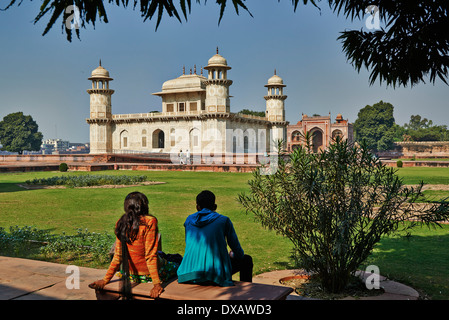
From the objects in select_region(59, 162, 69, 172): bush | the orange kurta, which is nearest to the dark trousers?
the orange kurta

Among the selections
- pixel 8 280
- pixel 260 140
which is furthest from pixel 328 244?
pixel 260 140

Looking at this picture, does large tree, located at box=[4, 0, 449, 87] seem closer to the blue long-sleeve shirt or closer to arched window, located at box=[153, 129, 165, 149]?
the blue long-sleeve shirt

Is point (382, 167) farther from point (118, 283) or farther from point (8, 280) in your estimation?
point (8, 280)

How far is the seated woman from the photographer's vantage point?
290cm

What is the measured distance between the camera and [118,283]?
2.92m

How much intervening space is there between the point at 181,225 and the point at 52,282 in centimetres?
367

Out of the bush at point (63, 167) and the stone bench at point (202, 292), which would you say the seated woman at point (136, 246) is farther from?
the bush at point (63, 167)

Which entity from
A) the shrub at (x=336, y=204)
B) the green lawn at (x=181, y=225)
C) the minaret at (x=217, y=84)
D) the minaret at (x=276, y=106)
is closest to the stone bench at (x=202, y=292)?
the shrub at (x=336, y=204)

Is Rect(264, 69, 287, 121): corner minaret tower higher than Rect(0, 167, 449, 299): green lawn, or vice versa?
Rect(264, 69, 287, 121): corner minaret tower

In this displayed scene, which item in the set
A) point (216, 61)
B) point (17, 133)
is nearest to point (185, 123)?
point (216, 61)

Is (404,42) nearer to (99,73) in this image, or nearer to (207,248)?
(207,248)

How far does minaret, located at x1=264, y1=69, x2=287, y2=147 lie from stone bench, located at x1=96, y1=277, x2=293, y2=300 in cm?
3848

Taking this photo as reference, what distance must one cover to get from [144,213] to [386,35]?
107 inches

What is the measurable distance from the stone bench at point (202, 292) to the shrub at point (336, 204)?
3.31 feet
